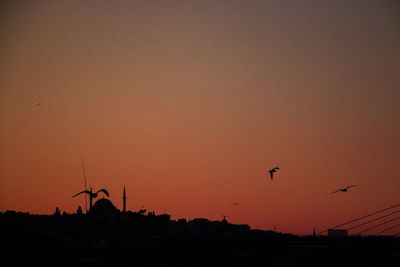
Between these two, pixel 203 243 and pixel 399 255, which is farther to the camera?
pixel 399 255

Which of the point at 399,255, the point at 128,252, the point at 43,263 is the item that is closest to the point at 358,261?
the point at 399,255

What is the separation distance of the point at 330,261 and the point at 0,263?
3646 inches

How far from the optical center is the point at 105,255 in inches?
4336

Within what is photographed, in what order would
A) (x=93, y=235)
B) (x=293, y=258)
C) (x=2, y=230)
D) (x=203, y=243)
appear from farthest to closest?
1. (x=293, y=258)
2. (x=93, y=235)
3. (x=2, y=230)
4. (x=203, y=243)

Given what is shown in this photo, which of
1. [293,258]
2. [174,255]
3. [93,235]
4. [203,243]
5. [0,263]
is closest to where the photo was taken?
[0,263]

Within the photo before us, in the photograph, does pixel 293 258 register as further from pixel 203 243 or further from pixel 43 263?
pixel 43 263

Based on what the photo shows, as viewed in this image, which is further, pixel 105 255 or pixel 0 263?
pixel 105 255

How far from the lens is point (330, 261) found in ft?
564

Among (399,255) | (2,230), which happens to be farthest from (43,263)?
(399,255)

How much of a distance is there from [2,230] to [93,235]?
27.8 m

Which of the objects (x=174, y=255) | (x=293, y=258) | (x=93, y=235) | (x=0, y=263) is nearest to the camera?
(x=0, y=263)

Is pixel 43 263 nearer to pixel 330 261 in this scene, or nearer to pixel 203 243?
pixel 203 243

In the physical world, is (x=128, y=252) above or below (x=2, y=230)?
below

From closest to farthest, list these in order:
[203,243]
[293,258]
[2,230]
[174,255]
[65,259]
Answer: [65,259] < [203,243] < [174,255] < [2,230] < [293,258]
